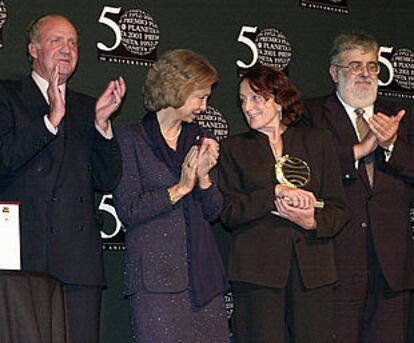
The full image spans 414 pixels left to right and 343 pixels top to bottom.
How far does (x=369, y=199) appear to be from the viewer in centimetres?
456

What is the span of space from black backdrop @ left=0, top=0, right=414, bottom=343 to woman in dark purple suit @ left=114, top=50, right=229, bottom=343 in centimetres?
58

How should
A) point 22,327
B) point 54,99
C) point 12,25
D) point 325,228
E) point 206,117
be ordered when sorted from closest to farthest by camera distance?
point 22,327, point 54,99, point 325,228, point 12,25, point 206,117

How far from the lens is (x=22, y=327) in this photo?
2996 mm

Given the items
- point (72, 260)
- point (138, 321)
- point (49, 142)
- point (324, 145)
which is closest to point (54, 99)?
point (49, 142)

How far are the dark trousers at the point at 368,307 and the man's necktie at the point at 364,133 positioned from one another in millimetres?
277

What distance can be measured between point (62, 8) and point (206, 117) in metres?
0.90

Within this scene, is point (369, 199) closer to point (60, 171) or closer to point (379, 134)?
point (379, 134)

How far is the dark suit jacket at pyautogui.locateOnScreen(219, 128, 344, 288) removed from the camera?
165 inches

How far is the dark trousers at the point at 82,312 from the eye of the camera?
4.00 metres

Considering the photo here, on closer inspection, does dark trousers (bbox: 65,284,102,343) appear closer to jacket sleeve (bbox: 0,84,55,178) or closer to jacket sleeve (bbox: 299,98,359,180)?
jacket sleeve (bbox: 0,84,55,178)

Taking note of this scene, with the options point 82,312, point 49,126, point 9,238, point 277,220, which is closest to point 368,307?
point 277,220

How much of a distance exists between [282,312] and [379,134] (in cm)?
90

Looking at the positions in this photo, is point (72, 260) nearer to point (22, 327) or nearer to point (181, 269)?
point (181, 269)

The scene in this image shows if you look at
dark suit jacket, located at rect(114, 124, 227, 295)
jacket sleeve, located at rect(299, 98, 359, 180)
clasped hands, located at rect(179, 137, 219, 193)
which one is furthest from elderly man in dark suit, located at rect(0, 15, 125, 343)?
jacket sleeve, located at rect(299, 98, 359, 180)
